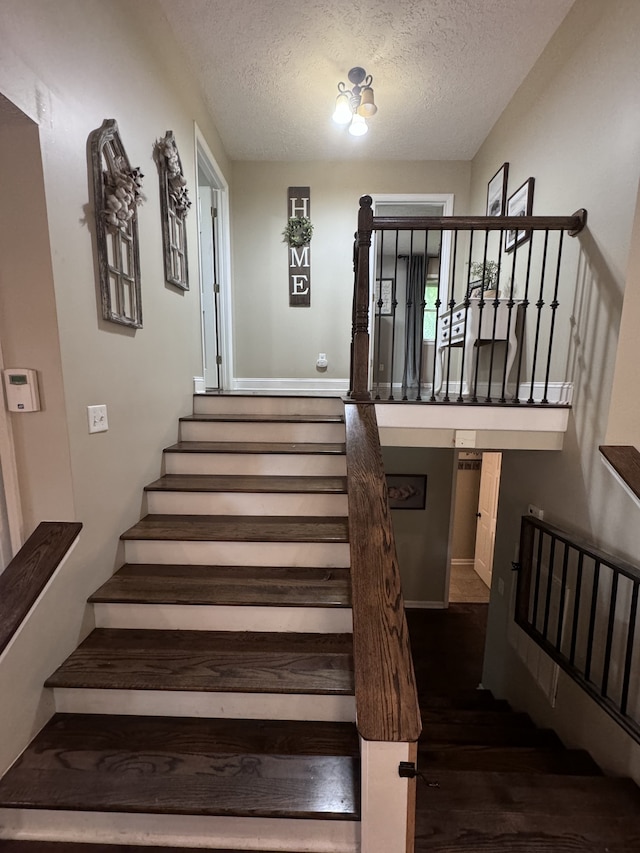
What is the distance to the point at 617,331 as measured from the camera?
1.75 meters

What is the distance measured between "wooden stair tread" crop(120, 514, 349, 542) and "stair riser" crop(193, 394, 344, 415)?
90cm

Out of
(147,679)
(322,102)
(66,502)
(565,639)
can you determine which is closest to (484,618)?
(565,639)

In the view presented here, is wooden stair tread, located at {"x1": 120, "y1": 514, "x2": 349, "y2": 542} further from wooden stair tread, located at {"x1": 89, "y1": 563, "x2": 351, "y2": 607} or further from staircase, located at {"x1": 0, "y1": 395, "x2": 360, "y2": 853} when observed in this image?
wooden stair tread, located at {"x1": 89, "y1": 563, "x2": 351, "y2": 607}

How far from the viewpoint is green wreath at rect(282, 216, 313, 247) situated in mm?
3691

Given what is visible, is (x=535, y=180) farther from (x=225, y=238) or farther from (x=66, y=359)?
(x=66, y=359)

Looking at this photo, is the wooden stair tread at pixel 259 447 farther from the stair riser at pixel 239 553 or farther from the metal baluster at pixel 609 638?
the metal baluster at pixel 609 638

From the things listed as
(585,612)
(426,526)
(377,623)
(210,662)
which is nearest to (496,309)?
(585,612)

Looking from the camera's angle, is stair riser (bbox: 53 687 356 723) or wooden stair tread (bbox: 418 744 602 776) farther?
wooden stair tread (bbox: 418 744 602 776)

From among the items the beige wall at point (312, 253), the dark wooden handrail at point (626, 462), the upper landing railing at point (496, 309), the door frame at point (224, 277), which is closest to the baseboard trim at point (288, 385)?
the beige wall at point (312, 253)

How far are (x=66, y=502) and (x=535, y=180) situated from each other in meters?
3.26

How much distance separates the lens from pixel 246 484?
2.06 metres

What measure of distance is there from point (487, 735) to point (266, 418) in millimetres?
2287

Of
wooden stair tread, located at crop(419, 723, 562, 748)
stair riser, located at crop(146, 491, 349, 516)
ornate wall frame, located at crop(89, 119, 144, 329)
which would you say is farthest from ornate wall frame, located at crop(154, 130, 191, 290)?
wooden stair tread, located at crop(419, 723, 562, 748)

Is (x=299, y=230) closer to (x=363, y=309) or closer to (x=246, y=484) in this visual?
(x=363, y=309)
